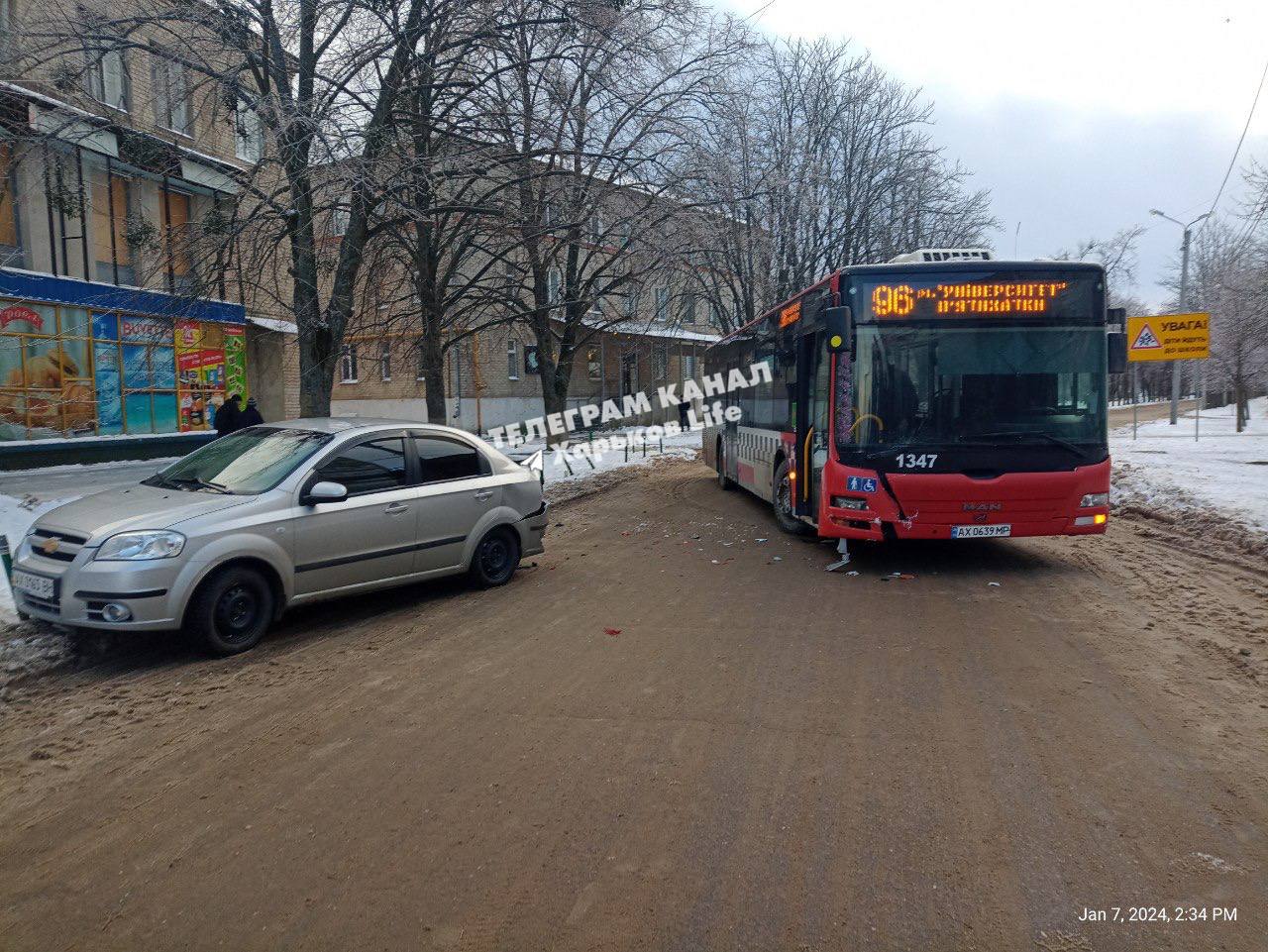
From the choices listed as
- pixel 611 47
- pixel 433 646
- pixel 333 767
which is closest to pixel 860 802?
pixel 333 767

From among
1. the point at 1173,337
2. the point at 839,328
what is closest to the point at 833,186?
the point at 1173,337

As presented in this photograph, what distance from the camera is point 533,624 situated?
272 inches

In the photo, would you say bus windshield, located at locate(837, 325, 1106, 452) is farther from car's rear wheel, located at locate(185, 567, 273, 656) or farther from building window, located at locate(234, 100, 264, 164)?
building window, located at locate(234, 100, 264, 164)

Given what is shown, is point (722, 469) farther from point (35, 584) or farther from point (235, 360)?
point (35, 584)

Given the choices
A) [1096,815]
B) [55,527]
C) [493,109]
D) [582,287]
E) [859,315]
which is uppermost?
[493,109]

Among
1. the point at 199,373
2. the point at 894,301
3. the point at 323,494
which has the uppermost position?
the point at 199,373

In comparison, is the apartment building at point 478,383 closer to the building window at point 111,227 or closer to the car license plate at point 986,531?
the building window at point 111,227

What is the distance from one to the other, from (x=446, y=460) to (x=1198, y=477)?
44.4 ft

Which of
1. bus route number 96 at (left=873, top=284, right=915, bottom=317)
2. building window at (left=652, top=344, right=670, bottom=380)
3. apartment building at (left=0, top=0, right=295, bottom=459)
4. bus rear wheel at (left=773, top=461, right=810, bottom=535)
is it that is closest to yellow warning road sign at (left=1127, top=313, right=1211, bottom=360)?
bus rear wheel at (left=773, top=461, right=810, bottom=535)

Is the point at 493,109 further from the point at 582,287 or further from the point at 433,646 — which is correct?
the point at 433,646

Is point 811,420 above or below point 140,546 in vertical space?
above

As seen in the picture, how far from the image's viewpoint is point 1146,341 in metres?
20.0

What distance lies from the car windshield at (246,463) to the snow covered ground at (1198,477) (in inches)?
422

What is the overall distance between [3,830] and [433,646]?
2907 millimetres
